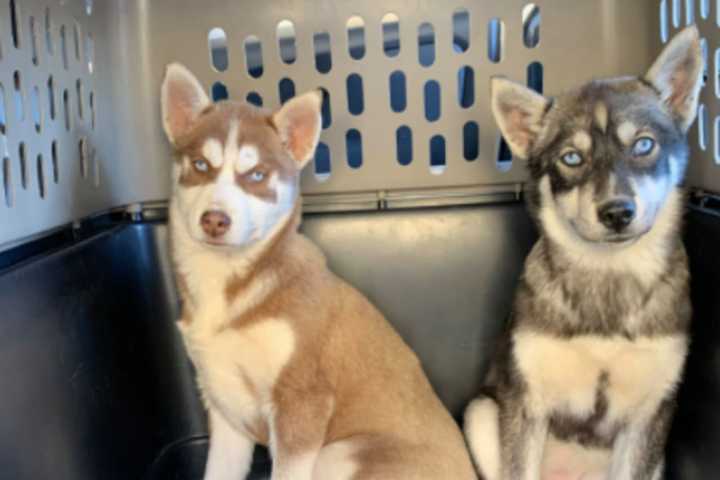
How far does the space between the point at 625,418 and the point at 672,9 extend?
1.01 meters

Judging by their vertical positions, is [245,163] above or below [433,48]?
below

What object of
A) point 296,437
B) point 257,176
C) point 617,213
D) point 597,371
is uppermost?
point 257,176

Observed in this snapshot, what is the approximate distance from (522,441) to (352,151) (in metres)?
0.92

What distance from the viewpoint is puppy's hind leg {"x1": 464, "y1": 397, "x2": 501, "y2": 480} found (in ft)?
5.83

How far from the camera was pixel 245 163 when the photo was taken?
162 cm

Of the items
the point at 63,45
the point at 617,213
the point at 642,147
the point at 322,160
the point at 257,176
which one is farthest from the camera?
the point at 322,160

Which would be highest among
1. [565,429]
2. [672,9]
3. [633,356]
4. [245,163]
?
[672,9]

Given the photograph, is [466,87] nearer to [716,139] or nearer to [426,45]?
[426,45]

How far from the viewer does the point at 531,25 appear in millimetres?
2016

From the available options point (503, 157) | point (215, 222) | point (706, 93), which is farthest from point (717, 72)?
point (215, 222)

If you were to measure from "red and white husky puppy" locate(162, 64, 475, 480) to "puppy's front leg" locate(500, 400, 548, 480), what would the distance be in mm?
105

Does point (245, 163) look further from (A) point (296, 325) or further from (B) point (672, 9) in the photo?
(B) point (672, 9)

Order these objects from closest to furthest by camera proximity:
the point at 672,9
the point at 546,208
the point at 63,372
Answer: the point at 63,372, the point at 546,208, the point at 672,9

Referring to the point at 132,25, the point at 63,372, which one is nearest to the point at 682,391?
the point at 63,372
